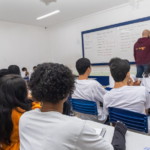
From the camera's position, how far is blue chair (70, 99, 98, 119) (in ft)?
5.40

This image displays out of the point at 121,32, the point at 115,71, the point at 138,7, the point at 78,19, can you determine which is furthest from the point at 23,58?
the point at 115,71

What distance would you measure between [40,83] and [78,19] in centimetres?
Answer: 461

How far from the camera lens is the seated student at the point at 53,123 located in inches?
23.8

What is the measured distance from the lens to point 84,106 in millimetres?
1716

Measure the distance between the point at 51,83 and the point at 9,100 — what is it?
1.89 feet

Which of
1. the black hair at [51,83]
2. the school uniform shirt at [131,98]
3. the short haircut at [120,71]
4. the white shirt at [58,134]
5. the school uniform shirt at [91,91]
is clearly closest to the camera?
the white shirt at [58,134]

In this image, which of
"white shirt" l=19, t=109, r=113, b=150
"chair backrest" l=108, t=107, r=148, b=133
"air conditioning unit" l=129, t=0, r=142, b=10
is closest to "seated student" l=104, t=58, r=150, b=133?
"chair backrest" l=108, t=107, r=148, b=133

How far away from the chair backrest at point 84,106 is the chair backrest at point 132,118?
32cm

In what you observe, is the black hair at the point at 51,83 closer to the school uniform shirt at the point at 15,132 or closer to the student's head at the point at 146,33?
the school uniform shirt at the point at 15,132

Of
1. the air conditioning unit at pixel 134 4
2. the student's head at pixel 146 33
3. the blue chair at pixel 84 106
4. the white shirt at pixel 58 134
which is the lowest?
the blue chair at pixel 84 106

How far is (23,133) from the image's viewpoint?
75cm

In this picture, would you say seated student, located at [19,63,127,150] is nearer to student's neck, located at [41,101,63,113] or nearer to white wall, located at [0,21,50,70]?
student's neck, located at [41,101,63,113]

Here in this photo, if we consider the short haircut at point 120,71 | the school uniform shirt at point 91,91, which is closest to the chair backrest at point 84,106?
the school uniform shirt at point 91,91

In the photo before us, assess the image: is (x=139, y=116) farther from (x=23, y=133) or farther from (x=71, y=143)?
(x=23, y=133)
